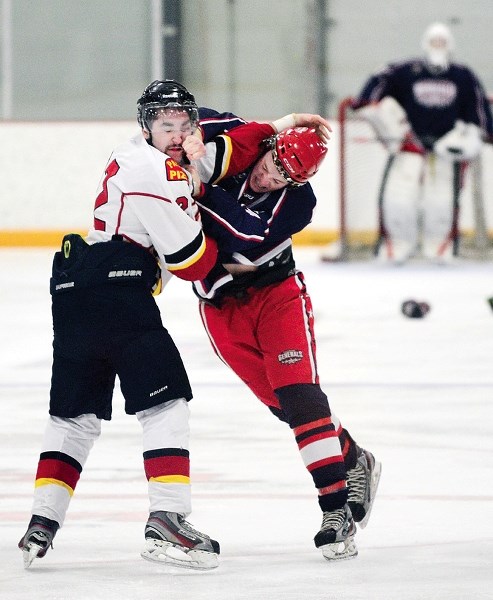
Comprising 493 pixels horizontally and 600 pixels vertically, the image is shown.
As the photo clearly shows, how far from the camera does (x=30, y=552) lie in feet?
9.92

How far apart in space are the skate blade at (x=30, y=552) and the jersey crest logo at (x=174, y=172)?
73cm

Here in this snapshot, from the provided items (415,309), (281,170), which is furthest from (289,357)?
(415,309)

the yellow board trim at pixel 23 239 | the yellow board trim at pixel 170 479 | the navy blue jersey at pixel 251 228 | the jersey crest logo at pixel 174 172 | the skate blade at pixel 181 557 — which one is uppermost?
the jersey crest logo at pixel 174 172

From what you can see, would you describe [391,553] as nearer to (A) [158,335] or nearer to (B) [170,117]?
(A) [158,335]

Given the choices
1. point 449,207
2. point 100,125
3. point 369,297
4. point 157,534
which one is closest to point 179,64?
point 100,125

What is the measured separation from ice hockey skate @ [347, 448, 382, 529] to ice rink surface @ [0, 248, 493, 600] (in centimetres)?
4

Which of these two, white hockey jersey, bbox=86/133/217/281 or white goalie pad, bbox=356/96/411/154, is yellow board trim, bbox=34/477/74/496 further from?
white goalie pad, bbox=356/96/411/154

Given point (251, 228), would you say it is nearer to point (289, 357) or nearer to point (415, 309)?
point (289, 357)

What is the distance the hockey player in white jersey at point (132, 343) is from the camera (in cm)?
304

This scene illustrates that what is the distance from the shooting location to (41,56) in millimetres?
12664

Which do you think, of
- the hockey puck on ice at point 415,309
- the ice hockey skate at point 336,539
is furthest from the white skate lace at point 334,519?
the hockey puck on ice at point 415,309

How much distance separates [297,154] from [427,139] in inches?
308

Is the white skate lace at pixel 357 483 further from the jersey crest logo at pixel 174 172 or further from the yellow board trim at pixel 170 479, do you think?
the jersey crest logo at pixel 174 172

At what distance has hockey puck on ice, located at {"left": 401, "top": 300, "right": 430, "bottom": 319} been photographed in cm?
762
